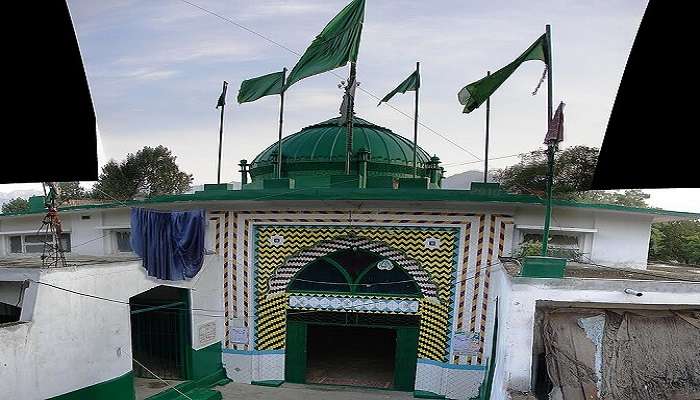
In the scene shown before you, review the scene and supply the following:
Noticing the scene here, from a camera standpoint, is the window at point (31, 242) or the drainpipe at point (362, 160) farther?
the window at point (31, 242)

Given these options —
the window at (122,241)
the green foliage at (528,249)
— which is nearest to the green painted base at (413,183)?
the green foliage at (528,249)

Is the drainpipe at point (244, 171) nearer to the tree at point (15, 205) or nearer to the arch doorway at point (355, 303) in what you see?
the arch doorway at point (355, 303)

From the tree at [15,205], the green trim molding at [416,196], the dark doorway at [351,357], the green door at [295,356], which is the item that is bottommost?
the dark doorway at [351,357]

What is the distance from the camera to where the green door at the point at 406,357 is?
12.0 metres

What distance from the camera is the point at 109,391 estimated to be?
9297mm

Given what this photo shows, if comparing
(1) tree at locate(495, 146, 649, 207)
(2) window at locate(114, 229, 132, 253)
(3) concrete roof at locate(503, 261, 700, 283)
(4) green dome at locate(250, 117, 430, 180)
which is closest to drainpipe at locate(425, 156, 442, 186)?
(4) green dome at locate(250, 117, 430, 180)

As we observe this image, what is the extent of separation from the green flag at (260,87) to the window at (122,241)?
5.37m

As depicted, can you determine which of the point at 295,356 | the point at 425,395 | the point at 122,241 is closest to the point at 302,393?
the point at 295,356

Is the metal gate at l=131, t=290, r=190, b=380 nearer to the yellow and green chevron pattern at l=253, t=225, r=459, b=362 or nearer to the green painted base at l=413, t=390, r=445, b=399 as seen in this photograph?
the yellow and green chevron pattern at l=253, t=225, r=459, b=362

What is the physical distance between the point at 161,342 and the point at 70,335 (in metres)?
3.68

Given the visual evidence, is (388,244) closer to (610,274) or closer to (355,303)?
(355,303)

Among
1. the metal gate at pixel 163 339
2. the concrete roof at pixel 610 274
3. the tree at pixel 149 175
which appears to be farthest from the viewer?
the tree at pixel 149 175

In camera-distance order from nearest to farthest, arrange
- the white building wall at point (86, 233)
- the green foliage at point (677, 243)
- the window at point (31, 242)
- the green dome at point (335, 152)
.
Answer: the white building wall at point (86, 233)
the window at point (31, 242)
the green dome at point (335, 152)
the green foliage at point (677, 243)

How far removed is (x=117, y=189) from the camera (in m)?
28.1
